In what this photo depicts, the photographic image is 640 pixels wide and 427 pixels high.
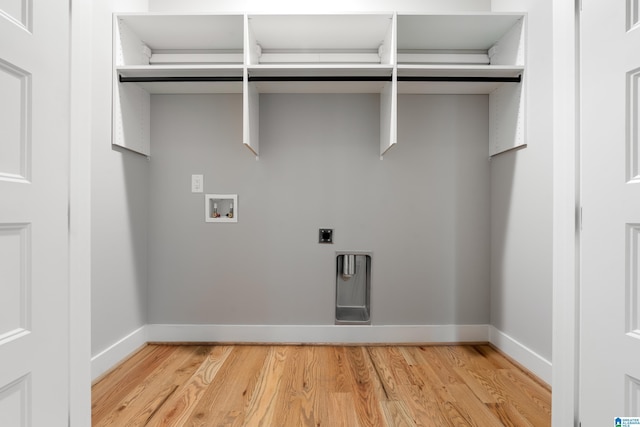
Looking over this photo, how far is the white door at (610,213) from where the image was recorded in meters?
0.90

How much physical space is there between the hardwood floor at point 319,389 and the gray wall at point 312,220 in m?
0.30

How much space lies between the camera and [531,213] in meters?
2.03

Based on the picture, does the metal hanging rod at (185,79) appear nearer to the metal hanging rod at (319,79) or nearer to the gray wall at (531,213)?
the metal hanging rod at (319,79)

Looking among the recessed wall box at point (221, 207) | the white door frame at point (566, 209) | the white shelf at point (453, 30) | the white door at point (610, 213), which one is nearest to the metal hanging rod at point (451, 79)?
the white shelf at point (453, 30)

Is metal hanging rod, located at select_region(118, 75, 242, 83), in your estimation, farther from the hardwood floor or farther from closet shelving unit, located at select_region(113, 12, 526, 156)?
the hardwood floor

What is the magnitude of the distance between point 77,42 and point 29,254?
611mm

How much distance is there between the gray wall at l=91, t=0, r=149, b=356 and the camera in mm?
1930

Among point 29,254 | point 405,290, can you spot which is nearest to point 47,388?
point 29,254

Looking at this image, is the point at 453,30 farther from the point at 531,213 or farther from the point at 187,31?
the point at 187,31

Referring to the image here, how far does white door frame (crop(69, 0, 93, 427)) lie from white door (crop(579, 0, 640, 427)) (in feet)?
4.74

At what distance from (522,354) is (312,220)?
5.04 ft

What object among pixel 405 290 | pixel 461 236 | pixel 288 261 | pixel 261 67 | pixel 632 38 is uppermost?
pixel 261 67

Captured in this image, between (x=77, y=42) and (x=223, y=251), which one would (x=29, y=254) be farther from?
(x=223, y=251)

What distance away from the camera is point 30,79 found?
848 millimetres
